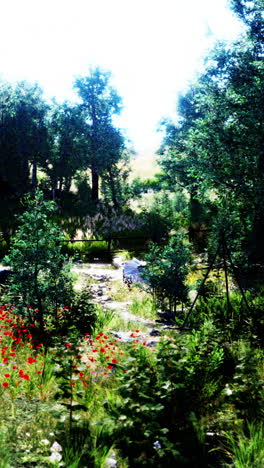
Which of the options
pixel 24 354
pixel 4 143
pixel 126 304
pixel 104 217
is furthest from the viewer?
pixel 4 143

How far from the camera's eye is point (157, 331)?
21.8 ft

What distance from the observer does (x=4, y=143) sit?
25.9 m

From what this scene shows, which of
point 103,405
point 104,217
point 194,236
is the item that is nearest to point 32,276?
point 103,405

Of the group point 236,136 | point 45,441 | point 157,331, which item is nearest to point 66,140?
point 236,136

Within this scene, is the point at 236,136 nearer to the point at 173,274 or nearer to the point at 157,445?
the point at 173,274

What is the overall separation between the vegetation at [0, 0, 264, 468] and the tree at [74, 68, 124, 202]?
651 cm

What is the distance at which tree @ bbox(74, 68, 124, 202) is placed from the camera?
25.1 meters

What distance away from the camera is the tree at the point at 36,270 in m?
6.89

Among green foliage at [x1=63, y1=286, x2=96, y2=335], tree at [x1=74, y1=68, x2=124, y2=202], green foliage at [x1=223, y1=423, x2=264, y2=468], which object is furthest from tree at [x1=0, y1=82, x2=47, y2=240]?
green foliage at [x1=223, y1=423, x2=264, y2=468]

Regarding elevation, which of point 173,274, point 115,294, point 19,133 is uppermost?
point 19,133

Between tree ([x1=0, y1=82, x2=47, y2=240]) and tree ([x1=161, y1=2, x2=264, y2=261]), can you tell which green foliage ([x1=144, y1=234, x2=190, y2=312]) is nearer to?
tree ([x1=161, y1=2, x2=264, y2=261])

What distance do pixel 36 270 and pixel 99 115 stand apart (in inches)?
841

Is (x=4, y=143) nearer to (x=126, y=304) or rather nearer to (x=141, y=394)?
(x=126, y=304)

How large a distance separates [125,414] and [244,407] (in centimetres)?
139
